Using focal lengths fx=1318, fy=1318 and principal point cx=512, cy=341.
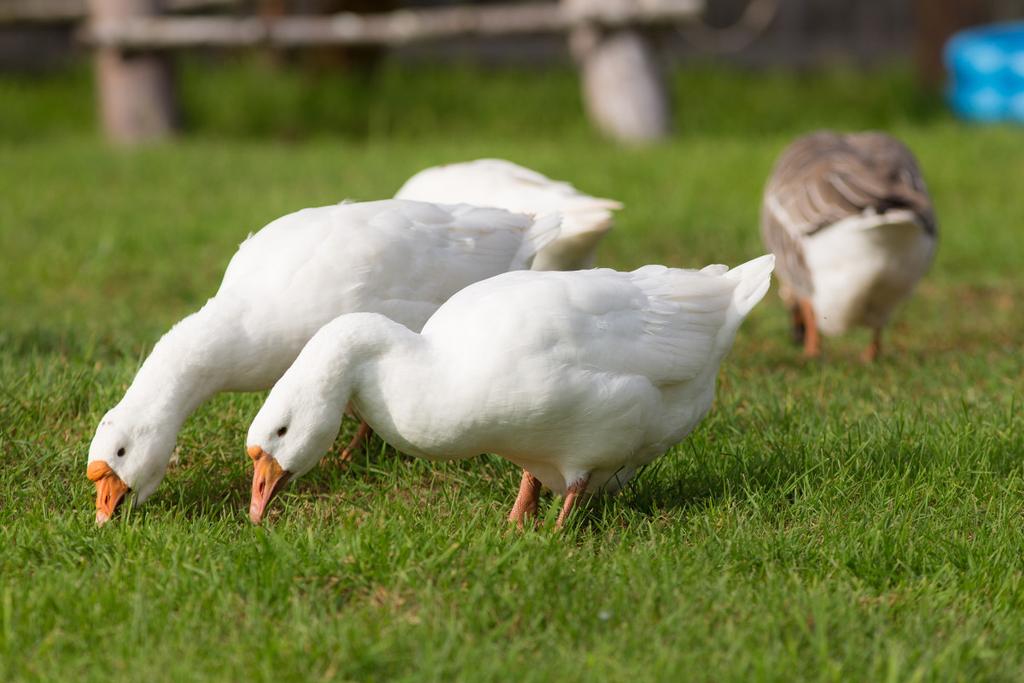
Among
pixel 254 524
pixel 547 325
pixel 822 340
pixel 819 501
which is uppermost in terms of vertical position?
pixel 547 325

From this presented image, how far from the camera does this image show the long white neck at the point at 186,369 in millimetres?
3914

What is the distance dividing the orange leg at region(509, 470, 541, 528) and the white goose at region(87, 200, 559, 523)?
779 mm

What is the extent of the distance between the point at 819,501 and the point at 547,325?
1.03 m

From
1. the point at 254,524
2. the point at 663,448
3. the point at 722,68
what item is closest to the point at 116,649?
the point at 254,524

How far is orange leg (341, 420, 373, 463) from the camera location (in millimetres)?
4379

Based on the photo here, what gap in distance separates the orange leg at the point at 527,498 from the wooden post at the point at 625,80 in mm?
7828

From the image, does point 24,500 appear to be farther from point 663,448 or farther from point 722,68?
point 722,68

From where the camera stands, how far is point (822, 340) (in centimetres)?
691

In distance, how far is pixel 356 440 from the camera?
14.6 ft

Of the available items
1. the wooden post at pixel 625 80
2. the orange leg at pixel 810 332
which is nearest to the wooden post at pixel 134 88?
the wooden post at pixel 625 80

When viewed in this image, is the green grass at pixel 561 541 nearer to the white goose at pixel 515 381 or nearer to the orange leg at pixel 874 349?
the orange leg at pixel 874 349

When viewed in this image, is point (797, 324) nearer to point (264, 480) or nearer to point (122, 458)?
point (264, 480)

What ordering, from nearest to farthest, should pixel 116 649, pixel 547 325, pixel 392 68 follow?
pixel 116 649
pixel 547 325
pixel 392 68

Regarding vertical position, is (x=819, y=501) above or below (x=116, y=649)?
below
